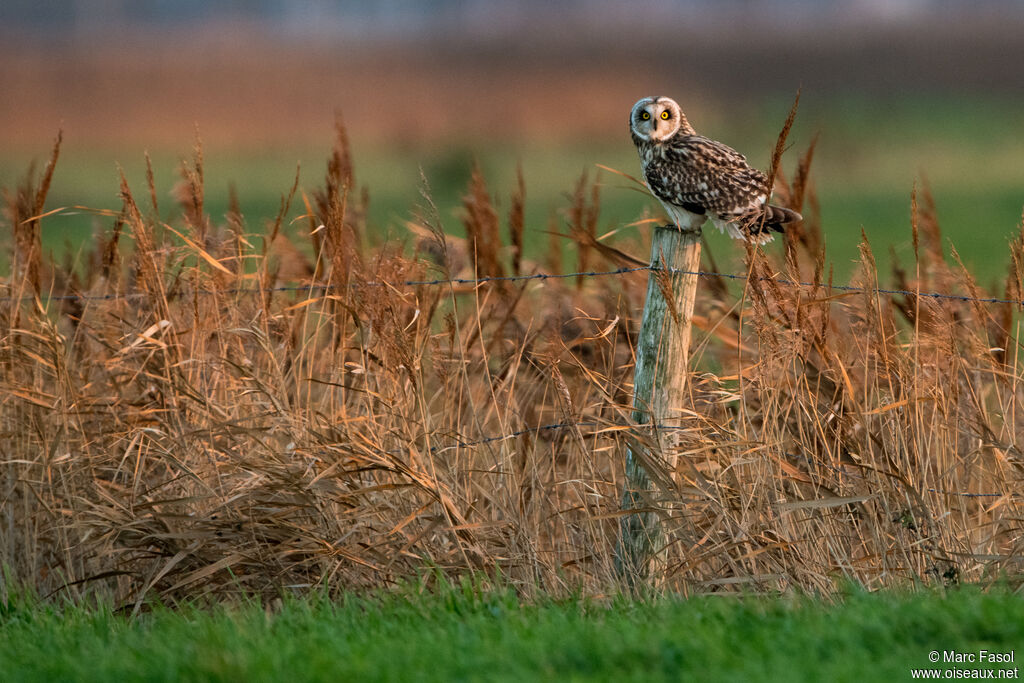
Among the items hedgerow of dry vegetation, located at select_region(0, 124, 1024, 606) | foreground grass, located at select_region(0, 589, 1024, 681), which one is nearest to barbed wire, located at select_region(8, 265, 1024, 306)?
hedgerow of dry vegetation, located at select_region(0, 124, 1024, 606)

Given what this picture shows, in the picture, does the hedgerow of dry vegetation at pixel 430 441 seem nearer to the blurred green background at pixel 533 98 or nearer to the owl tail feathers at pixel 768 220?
the owl tail feathers at pixel 768 220

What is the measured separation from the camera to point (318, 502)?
4.39 meters

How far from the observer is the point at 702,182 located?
184 inches

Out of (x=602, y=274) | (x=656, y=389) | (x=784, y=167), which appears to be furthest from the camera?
(x=784, y=167)

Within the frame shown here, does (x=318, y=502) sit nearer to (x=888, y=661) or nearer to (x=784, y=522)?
(x=784, y=522)

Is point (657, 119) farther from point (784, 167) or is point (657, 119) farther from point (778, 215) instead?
point (784, 167)

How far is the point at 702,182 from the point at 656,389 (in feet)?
2.85

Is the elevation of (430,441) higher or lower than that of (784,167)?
lower

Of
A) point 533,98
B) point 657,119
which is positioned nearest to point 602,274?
point 657,119

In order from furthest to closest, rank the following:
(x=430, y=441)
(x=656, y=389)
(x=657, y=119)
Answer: (x=657, y=119) < (x=430, y=441) < (x=656, y=389)

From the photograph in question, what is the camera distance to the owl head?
499 centimetres

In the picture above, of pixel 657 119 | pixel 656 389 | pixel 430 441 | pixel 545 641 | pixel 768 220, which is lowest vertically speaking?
pixel 545 641

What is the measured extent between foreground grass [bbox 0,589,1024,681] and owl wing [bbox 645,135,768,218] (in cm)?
157

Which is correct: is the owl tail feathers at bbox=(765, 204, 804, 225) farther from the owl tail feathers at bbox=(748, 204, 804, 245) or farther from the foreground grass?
the foreground grass
